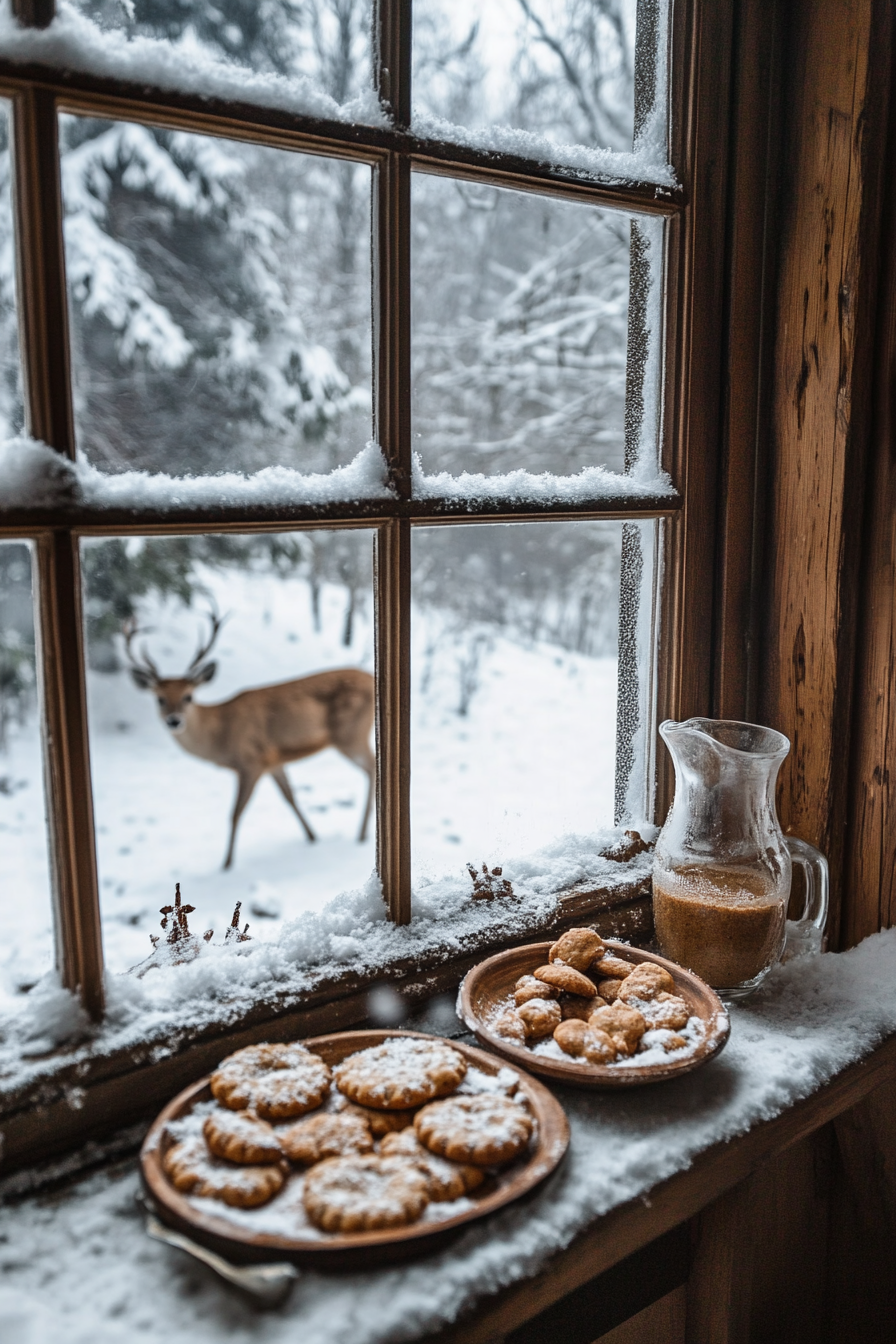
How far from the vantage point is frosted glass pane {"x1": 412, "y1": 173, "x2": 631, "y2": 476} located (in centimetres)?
471

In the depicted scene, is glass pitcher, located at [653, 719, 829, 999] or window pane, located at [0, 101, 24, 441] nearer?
window pane, located at [0, 101, 24, 441]

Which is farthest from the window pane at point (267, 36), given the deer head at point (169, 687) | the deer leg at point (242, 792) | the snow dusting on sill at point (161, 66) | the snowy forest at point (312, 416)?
the deer leg at point (242, 792)

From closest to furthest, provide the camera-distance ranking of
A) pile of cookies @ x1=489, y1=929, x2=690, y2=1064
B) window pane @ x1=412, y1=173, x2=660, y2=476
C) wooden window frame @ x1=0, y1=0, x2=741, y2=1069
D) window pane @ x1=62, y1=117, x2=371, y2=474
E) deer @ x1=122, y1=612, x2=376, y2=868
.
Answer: wooden window frame @ x1=0, y1=0, x2=741, y2=1069 < pile of cookies @ x1=489, y1=929, x2=690, y2=1064 < window pane @ x1=62, y1=117, x2=371, y2=474 < deer @ x1=122, y1=612, x2=376, y2=868 < window pane @ x1=412, y1=173, x2=660, y2=476

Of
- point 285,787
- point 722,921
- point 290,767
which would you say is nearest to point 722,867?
point 722,921

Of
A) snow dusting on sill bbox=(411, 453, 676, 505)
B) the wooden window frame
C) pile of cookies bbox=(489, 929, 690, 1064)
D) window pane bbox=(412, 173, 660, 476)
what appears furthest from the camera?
window pane bbox=(412, 173, 660, 476)

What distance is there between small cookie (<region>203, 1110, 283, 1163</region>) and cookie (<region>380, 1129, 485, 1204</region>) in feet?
0.27

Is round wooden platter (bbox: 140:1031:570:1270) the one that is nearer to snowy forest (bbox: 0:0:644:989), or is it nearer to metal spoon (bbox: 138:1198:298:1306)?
metal spoon (bbox: 138:1198:298:1306)

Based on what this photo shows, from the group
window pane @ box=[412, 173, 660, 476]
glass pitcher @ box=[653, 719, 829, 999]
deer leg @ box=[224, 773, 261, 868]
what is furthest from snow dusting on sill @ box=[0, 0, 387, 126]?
window pane @ box=[412, 173, 660, 476]

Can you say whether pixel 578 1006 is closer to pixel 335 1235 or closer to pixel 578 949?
pixel 578 949

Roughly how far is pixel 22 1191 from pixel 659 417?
0.97 m

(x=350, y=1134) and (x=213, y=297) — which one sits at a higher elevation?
(x=213, y=297)

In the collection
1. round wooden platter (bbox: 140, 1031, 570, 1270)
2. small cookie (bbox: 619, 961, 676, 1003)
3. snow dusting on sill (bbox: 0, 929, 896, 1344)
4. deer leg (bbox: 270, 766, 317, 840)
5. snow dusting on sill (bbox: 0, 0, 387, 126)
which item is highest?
snow dusting on sill (bbox: 0, 0, 387, 126)

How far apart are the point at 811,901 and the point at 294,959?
567 mm

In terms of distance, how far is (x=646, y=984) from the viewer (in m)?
0.90
